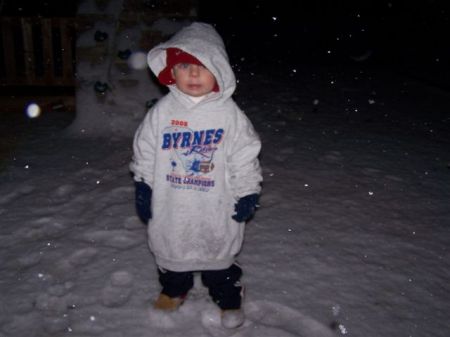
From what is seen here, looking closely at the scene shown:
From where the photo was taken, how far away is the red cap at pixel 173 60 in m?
2.08

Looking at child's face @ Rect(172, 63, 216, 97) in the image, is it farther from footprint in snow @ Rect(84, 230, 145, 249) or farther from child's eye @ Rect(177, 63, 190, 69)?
footprint in snow @ Rect(84, 230, 145, 249)

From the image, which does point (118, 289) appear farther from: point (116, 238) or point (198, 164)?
point (198, 164)

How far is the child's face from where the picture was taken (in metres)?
2.07

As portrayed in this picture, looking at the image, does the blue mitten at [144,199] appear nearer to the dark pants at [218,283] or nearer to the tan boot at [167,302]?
the dark pants at [218,283]

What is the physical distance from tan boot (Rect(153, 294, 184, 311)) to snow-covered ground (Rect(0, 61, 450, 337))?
0.17ft

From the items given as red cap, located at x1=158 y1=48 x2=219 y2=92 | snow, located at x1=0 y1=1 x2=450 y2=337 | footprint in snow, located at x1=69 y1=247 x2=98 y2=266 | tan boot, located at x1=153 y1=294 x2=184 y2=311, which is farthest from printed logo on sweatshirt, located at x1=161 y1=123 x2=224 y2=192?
footprint in snow, located at x1=69 y1=247 x2=98 y2=266

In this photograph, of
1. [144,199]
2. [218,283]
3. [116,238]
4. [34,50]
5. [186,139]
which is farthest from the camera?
[34,50]

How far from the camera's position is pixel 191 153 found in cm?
216

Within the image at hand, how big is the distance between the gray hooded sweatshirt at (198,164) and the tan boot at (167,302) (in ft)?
1.25

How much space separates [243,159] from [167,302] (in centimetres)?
104

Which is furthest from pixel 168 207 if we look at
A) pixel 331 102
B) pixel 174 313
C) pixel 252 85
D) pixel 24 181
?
pixel 252 85

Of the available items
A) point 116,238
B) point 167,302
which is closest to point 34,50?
point 116,238

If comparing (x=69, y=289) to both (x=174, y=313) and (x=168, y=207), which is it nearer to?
(x=174, y=313)

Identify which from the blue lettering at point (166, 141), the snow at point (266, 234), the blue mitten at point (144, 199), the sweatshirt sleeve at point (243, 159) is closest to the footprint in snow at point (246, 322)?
the snow at point (266, 234)
